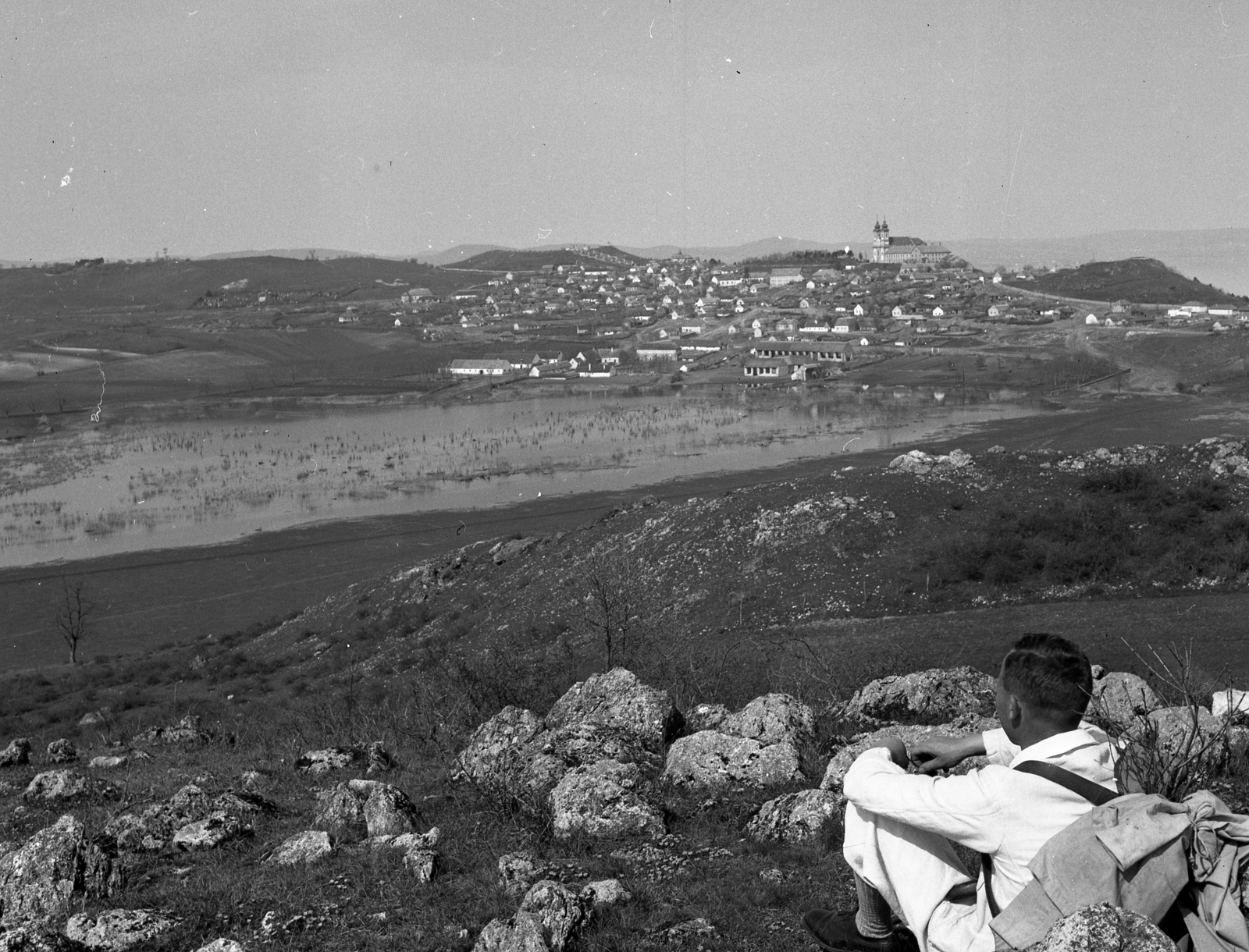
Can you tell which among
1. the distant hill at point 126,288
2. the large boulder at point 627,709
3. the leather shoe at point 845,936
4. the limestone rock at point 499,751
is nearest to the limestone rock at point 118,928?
the limestone rock at point 499,751

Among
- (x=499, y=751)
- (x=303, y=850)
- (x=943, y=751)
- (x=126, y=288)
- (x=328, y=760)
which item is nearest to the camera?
(x=943, y=751)

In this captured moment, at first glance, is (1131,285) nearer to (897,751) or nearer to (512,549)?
(512,549)

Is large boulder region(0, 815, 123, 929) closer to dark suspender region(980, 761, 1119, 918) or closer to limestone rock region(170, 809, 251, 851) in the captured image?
limestone rock region(170, 809, 251, 851)

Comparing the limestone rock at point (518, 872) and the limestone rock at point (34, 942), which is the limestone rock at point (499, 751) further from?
the limestone rock at point (34, 942)

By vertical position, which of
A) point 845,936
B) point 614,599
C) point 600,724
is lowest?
point 614,599

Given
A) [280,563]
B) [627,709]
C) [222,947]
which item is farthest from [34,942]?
[280,563]

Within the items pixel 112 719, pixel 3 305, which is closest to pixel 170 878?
pixel 112 719
